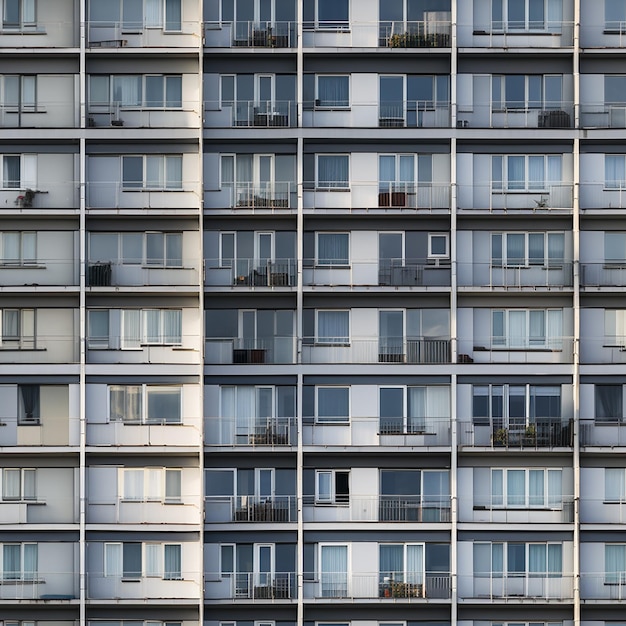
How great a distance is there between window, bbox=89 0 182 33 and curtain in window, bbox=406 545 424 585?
1976 centimetres

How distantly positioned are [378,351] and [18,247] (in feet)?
42.8

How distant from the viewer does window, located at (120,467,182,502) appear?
3891 centimetres

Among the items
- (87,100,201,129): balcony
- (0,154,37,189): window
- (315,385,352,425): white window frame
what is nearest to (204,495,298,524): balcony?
(315,385,352,425): white window frame

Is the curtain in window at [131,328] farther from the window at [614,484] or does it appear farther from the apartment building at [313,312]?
the window at [614,484]

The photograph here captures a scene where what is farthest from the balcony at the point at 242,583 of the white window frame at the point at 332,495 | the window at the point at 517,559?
the window at the point at 517,559

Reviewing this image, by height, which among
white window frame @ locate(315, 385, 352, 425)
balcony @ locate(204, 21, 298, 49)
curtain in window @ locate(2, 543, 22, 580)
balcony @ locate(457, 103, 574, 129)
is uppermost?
balcony @ locate(204, 21, 298, 49)

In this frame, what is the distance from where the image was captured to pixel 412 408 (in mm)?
39219

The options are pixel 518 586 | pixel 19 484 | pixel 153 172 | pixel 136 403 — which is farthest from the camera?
pixel 153 172

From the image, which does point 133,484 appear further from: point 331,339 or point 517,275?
point 517,275

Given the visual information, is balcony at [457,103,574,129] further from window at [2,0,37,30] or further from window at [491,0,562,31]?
window at [2,0,37,30]

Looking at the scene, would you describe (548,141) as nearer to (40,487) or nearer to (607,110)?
(607,110)

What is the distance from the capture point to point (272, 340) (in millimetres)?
39562

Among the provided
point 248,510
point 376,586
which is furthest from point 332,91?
point 376,586

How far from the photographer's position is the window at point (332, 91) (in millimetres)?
39750
